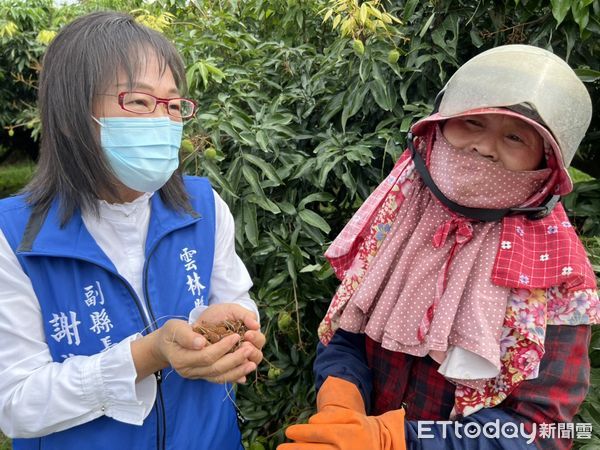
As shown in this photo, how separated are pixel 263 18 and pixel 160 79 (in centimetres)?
185

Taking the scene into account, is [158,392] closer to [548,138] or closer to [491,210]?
[491,210]

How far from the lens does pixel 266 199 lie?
1.82m

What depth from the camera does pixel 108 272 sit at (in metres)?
1.11

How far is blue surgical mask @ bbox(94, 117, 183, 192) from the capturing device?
3.71 feet

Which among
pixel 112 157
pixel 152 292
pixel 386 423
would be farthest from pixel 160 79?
pixel 386 423

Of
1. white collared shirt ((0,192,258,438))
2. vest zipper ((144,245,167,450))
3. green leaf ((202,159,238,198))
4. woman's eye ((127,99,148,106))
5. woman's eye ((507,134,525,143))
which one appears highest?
woman's eye ((127,99,148,106))

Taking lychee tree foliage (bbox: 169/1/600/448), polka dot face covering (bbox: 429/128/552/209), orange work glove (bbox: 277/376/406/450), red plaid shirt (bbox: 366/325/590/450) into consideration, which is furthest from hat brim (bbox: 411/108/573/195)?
lychee tree foliage (bbox: 169/1/600/448)

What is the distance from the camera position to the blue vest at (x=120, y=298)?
1071 millimetres

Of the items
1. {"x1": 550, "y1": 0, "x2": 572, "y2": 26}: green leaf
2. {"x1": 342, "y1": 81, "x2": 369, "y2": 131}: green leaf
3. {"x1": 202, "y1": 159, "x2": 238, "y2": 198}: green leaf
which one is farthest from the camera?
{"x1": 342, "y1": 81, "x2": 369, "y2": 131}: green leaf

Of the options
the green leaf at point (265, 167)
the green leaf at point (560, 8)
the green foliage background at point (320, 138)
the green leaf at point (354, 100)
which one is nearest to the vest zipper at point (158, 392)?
the green foliage background at point (320, 138)

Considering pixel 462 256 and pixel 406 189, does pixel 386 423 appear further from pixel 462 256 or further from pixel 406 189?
pixel 406 189

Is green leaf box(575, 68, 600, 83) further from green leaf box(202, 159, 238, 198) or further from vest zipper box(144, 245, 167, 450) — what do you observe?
vest zipper box(144, 245, 167, 450)

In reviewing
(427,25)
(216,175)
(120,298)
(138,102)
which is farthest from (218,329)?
(427,25)

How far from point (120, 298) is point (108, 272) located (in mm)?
65
